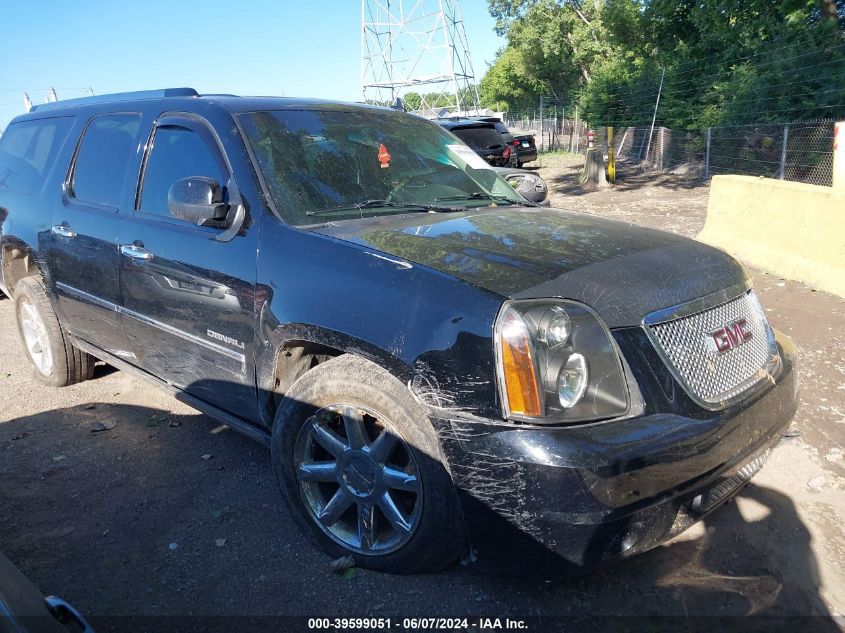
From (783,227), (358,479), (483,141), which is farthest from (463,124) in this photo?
(358,479)

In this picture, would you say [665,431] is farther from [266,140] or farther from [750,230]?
[750,230]

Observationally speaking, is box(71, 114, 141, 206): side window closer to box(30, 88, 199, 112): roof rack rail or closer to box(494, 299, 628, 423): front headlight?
box(30, 88, 199, 112): roof rack rail

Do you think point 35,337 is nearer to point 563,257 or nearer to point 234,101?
point 234,101

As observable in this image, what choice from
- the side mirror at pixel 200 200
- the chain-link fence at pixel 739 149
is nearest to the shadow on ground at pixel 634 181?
the chain-link fence at pixel 739 149

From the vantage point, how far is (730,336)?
260cm

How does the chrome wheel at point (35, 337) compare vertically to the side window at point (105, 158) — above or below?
below

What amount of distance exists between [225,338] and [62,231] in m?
1.82

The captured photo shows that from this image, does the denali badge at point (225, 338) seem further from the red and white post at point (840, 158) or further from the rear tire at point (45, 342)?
the red and white post at point (840, 158)

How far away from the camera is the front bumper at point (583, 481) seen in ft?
6.75

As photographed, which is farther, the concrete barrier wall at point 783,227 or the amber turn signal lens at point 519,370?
the concrete barrier wall at point 783,227

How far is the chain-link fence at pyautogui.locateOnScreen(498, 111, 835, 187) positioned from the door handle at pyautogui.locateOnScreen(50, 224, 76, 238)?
11132 mm

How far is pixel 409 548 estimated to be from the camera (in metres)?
2.50

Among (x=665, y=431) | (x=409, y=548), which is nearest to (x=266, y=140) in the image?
(x=409, y=548)

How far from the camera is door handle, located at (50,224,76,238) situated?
13.1 ft
